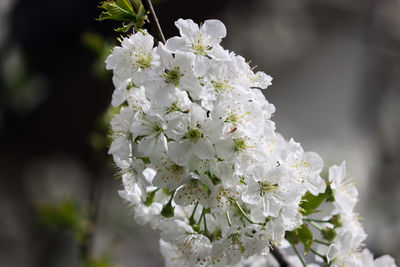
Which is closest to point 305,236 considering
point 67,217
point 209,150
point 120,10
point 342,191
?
point 342,191

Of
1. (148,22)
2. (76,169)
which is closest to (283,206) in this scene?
(148,22)

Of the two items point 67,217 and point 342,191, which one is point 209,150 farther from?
point 67,217

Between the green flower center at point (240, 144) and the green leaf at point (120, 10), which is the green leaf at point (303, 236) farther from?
the green leaf at point (120, 10)

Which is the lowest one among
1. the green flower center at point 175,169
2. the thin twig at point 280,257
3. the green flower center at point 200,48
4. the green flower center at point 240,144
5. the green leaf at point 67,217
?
the green leaf at point 67,217

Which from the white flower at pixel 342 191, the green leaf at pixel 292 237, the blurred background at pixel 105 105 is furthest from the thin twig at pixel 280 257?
the blurred background at pixel 105 105

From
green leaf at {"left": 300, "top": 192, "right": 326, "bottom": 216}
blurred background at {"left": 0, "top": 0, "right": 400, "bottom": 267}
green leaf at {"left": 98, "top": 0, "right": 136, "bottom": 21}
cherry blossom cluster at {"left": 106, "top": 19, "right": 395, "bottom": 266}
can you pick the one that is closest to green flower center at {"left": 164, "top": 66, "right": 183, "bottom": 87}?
cherry blossom cluster at {"left": 106, "top": 19, "right": 395, "bottom": 266}
